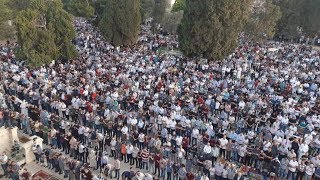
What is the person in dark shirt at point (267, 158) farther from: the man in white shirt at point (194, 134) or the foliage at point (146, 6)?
the foliage at point (146, 6)

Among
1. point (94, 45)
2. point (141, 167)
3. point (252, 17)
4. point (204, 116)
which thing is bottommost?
point (141, 167)

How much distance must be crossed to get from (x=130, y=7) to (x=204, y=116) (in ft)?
53.5

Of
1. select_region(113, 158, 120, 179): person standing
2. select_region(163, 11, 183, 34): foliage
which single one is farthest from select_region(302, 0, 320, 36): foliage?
select_region(113, 158, 120, 179): person standing

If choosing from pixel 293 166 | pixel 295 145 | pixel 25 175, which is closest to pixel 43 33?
pixel 25 175

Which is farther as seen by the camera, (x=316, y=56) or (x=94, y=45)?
(x=94, y=45)

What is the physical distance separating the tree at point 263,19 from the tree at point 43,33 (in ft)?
52.1

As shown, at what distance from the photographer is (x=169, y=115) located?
17.9 meters

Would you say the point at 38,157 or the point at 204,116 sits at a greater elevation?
the point at 204,116

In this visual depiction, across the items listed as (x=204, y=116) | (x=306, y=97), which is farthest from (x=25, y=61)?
(x=306, y=97)

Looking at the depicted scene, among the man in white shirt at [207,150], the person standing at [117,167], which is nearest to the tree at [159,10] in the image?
the man in white shirt at [207,150]

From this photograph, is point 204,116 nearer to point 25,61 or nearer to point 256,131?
point 256,131

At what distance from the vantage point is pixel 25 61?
26.2 m

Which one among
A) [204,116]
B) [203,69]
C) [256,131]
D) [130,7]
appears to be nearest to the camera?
[256,131]

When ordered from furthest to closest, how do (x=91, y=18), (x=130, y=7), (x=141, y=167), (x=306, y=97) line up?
(x=91, y=18) < (x=130, y=7) < (x=306, y=97) < (x=141, y=167)
